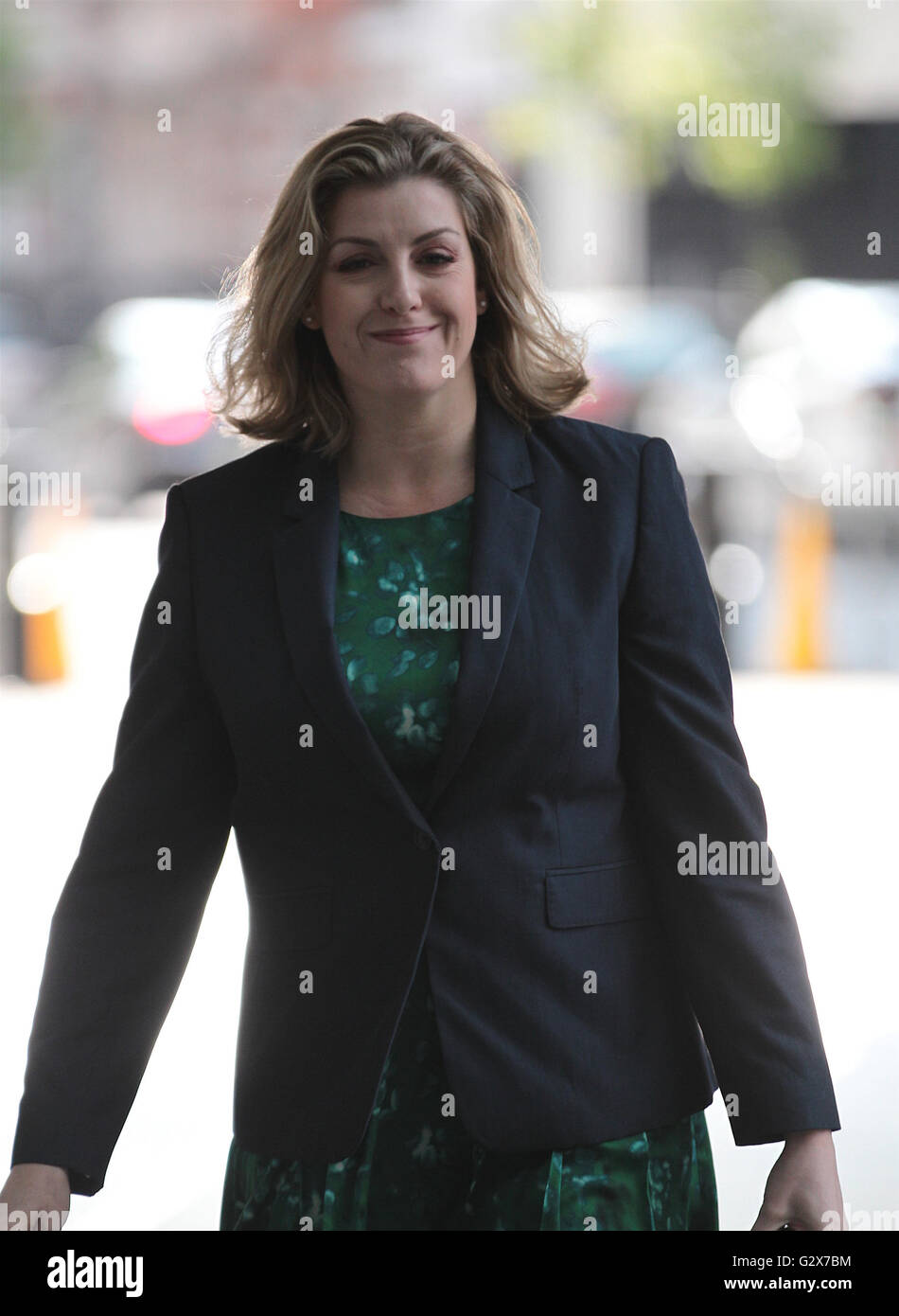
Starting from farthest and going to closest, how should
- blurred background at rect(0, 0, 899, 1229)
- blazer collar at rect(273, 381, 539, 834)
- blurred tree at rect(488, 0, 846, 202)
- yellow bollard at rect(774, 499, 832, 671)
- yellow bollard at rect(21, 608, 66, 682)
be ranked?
blurred tree at rect(488, 0, 846, 202), yellow bollard at rect(774, 499, 832, 671), yellow bollard at rect(21, 608, 66, 682), blurred background at rect(0, 0, 899, 1229), blazer collar at rect(273, 381, 539, 834)

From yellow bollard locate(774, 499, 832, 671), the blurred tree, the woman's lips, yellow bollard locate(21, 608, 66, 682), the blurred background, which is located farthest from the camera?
the blurred tree

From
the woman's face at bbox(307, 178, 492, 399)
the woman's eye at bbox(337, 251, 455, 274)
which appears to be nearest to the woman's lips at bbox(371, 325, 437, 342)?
the woman's face at bbox(307, 178, 492, 399)

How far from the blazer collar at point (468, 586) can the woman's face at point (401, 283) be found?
0.49 feet

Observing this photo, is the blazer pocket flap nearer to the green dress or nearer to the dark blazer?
the dark blazer

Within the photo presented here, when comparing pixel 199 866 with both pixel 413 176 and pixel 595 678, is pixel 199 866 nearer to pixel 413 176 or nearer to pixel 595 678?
pixel 595 678

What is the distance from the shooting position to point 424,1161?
234 centimetres

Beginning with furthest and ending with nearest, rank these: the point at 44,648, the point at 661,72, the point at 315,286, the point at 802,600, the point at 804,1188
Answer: the point at 661,72 < the point at 802,600 < the point at 44,648 < the point at 315,286 < the point at 804,1188

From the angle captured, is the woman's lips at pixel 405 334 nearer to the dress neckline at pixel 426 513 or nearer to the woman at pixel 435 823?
the woman at pixel 435 823

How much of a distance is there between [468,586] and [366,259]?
0.48 meters

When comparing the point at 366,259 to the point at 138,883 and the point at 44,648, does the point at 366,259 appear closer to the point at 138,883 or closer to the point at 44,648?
the point at 138,883

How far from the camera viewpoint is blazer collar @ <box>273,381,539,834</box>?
7.50 feet

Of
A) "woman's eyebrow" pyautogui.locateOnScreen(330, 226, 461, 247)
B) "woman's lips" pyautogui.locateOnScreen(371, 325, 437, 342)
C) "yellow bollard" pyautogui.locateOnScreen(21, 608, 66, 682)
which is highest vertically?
"yellow bollard" pyautogui.locateOnScreen(21, 608, 66, 682)

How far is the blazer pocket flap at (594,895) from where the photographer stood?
92.3 inches

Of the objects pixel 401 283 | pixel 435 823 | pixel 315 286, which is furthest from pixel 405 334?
pixel 435 823
